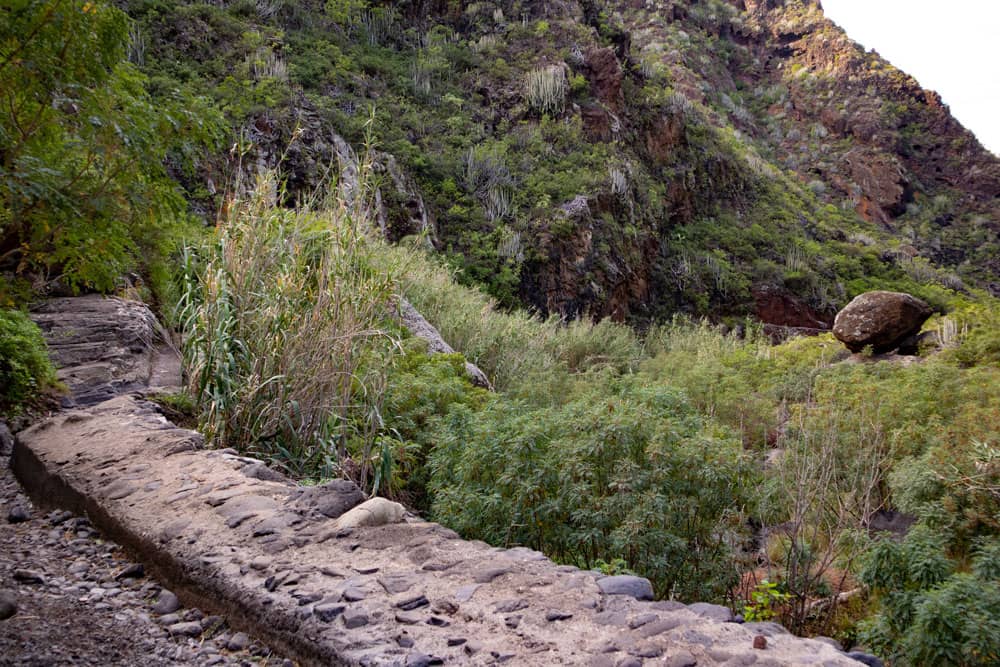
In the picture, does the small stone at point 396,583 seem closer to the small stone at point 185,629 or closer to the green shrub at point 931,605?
the small stone at point 185,629

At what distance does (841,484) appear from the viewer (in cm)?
571

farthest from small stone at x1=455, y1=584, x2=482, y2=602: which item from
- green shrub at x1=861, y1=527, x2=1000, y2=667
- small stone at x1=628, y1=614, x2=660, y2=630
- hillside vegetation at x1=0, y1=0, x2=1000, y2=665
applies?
green shrub at x1=861, y1=527, x2=1000, y2=667

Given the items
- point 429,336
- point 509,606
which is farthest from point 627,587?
point 429,336

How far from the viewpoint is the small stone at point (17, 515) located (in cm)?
370

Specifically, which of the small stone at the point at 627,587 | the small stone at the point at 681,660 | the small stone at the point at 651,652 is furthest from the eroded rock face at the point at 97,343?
the small stone at the point at 681,660

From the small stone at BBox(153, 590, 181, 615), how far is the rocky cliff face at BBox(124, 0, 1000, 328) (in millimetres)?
11550

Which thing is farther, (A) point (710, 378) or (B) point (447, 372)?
(A) point (710, 378)

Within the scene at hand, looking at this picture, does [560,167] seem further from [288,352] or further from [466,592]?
[466,592]

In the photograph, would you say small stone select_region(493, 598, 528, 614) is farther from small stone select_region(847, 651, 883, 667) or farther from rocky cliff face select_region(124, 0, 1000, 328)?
rocky cliff face select_region(124, 0, 1000, 328)

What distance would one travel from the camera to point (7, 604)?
8.27ft

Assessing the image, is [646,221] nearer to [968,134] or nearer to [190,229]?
[190,229]

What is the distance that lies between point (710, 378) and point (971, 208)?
52.1 m

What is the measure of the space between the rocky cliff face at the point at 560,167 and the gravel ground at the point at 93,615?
36.4 ft

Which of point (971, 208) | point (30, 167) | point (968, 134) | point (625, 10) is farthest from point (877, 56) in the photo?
point (30, 167)
